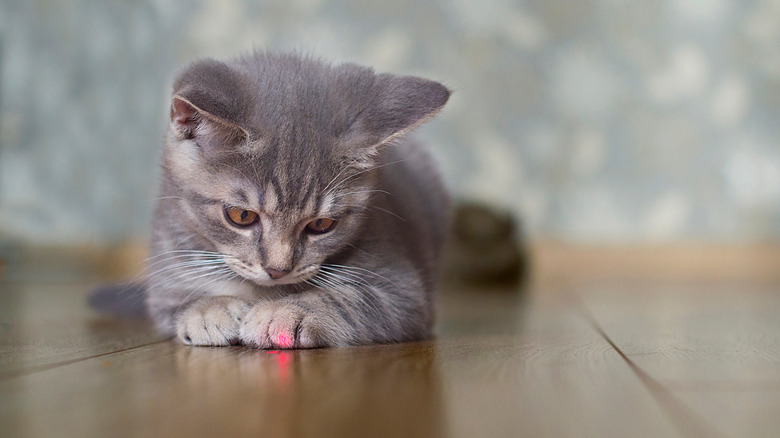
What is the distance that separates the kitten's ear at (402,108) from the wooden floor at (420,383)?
0.42 m

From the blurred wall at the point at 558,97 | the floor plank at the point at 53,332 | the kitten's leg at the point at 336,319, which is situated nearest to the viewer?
the floor plank at the point at 53,332

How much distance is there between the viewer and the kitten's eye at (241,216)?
133 cm

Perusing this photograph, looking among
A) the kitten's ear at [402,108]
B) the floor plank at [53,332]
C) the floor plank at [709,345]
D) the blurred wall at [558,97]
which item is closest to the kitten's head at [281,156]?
the kitten's ear at [402,108]

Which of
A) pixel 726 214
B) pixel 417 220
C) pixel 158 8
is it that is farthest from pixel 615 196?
pixel 158 8

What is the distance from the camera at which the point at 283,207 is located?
51.1 inches

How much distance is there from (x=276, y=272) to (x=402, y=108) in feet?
1.33

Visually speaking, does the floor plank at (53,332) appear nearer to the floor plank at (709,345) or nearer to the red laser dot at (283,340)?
the red laser dot at (283,340)

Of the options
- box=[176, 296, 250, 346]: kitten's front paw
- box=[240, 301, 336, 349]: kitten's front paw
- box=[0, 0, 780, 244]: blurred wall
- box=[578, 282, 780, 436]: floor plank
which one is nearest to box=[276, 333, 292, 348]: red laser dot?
box=[240, 301, 336, 349]: kitten's front paw

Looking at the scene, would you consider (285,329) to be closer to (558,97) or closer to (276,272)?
(276,272)

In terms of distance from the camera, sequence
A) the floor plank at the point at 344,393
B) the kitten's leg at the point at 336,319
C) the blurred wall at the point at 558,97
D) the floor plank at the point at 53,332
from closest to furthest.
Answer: the floor plank at the point at 344,393, the floor plank at the point at 53,332, the kitten's leg at the point at 336,319, the blurred wall at the point at 558,97

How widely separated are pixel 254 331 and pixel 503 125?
8.19 feet

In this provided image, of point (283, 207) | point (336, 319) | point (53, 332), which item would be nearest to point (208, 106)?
point (283, 207)

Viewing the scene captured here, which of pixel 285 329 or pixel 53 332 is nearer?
pixel 285 329

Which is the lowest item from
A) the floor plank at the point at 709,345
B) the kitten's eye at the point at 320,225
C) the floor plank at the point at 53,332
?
the floor plank at the point at 709,345
